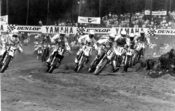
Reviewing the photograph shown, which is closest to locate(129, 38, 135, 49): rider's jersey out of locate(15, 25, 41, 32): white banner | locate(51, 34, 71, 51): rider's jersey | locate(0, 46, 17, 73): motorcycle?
locate(51, 34, 71, 51): rider's jersey

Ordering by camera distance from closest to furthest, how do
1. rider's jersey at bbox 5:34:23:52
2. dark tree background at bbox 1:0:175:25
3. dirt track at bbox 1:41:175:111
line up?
dirt track at bbox 1:41:175:111 < rider's jersey at bbox 5:34:23:52 < dark tree background at bbox 1:0:175:25

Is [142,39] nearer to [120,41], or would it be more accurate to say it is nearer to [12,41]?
[120,41]

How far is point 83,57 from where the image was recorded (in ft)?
56.7

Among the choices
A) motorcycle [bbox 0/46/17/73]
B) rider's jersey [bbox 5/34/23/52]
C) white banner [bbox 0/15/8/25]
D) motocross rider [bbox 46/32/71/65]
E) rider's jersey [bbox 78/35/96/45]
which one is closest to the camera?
motorcycle [bbox 0/46/17/73]

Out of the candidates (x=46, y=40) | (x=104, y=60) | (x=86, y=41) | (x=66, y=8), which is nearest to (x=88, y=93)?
(x=104, y=60)

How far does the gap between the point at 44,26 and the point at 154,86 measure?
894 cm

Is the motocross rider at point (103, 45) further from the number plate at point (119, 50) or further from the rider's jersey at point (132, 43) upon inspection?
the rider's jersey at point (132, 43)

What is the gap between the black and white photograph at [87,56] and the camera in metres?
11.0

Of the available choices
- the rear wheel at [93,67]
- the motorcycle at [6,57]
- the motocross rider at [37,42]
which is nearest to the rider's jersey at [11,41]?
the motorcycle at [6,57]

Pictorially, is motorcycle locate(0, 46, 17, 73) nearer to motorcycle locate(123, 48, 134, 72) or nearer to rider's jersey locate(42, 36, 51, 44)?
rider's jersey locate(42, 36, 51, 44)

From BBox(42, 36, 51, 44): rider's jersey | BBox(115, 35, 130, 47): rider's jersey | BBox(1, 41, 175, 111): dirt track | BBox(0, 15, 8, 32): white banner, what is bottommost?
BBox(1, 41, 175, 111): dirt track

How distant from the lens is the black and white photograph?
10984mm

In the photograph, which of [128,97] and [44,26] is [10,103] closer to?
[128,97]

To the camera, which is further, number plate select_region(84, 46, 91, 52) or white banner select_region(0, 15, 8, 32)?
white banner select_region(0, 15, 8, 32)
